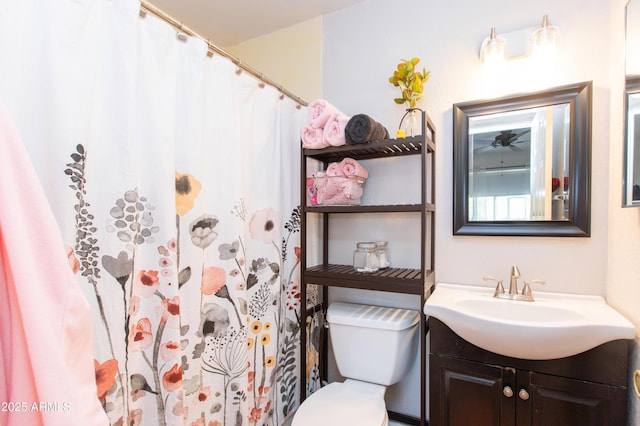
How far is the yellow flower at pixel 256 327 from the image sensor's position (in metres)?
1.37

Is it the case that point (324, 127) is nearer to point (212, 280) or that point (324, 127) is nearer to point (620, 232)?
point (212, 280)

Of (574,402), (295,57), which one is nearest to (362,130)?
(295,57)

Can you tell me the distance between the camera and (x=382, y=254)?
158 centimetres

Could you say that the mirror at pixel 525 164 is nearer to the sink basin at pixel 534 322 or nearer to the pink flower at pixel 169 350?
the sink basin at pixel 534 322

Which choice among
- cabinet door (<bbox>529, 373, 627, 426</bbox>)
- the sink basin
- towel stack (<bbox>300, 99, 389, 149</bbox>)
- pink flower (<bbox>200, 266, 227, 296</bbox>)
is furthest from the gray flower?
cabinet door (<bbox>529, 373, 627, 426</bbox>)

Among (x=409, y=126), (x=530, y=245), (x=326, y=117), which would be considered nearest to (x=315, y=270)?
(x=326, y=117)

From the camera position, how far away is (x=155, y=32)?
3.22ft

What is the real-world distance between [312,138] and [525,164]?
99 centimetres

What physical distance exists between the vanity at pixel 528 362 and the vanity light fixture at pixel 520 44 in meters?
1.06

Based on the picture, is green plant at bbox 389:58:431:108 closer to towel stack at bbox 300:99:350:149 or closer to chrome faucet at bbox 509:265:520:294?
towel stack at bbox 300:99:350:149

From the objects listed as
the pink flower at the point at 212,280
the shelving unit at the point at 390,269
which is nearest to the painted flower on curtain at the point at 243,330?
the pink flower at the point at 212,280

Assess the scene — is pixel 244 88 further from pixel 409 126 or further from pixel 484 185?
pixel 484 185

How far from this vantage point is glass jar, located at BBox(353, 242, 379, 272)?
155 cm

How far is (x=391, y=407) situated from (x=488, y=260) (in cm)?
95
